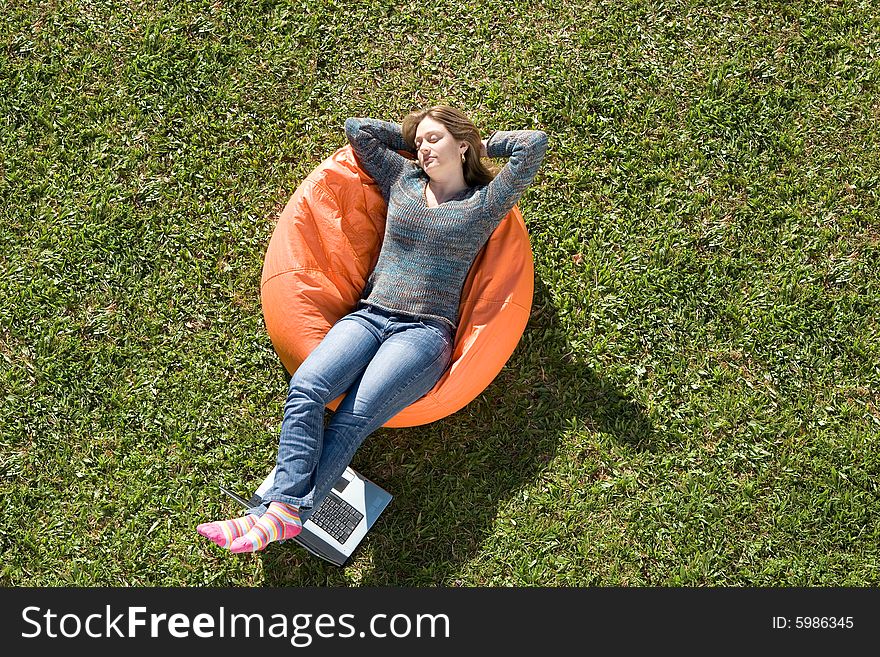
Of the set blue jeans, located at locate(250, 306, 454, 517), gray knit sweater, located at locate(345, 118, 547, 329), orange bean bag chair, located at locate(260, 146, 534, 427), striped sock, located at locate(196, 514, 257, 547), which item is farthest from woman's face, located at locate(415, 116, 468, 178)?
striped sock, located at locate(196, 514, 257, 547)

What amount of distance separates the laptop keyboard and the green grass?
0.17 metres

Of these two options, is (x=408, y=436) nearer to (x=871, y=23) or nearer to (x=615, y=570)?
(x=615, y=570)

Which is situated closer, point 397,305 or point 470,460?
point 397,305

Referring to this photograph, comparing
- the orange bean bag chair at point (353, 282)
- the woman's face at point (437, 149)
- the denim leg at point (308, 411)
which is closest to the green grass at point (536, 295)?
the orange bean bag chair at point (353, 282)

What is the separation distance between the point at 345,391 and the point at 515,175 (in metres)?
1.23

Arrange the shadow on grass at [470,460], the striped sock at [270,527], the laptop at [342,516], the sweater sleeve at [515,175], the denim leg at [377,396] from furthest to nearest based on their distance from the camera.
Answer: the shadow on grass at [470,460] → the laptop at [342,516] → the sweater sleeve at [515,175] → the denim leg at [377,396] → the striped sock at [270,527]

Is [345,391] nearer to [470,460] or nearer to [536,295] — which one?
[470,460]

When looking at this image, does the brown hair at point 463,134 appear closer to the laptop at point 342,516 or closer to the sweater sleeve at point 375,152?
the sweater sleeve at point 375,152

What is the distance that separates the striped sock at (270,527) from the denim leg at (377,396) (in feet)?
0.27

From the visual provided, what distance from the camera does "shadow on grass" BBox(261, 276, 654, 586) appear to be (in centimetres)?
377

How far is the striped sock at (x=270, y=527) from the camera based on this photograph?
3162 millimetres

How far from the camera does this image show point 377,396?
3281mm

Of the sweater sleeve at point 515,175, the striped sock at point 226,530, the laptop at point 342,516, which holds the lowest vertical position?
the laptop at point 342,516

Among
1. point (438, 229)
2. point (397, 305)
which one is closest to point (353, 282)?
point (397, 305)
